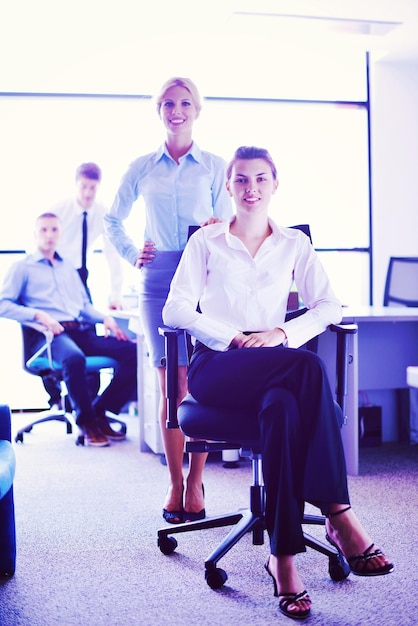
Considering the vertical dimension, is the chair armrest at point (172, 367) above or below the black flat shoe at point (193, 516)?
above

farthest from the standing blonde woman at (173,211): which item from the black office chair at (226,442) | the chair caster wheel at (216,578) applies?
the chair caster wheel at (216,578)

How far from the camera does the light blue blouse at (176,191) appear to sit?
9.73 feet

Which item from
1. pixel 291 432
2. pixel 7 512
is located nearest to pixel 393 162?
pixel 291 432

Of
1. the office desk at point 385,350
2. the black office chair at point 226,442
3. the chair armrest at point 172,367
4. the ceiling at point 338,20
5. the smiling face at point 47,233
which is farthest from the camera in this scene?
the ceiling at point 338,20

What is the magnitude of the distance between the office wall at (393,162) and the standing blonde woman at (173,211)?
391 cm

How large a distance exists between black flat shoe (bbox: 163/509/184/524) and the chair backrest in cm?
252

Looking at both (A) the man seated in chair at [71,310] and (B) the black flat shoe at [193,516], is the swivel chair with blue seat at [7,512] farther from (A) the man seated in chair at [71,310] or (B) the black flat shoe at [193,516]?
(A) the man seated in chair at [71,310]

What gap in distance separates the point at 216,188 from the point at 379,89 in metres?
4.10

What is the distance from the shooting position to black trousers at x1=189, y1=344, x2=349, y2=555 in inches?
78.4

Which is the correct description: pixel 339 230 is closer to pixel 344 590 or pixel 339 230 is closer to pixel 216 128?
pixel 216 128

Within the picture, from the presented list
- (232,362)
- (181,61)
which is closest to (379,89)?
(181,61)

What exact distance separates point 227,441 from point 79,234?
3.54 meters

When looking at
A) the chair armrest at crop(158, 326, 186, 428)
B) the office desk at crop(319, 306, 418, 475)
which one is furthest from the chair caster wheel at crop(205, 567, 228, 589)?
the office desk at crop(319, 306, 418, 475)

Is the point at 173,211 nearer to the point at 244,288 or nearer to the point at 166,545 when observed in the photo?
the point at 244,288
